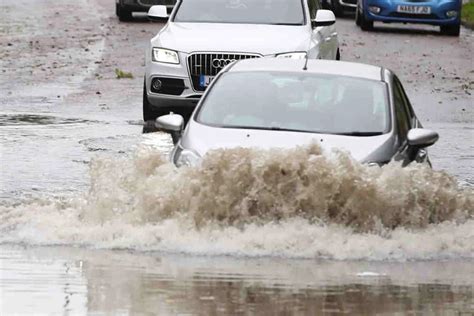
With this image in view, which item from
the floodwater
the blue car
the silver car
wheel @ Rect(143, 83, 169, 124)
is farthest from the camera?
the blue car

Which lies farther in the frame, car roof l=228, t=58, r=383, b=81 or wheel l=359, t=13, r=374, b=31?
wheel l=359, t=13, r=374, b=31

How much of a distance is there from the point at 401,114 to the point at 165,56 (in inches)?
288

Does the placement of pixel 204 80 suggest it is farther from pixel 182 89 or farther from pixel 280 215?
pixel 280 215

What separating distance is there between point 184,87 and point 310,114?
728 centimetres

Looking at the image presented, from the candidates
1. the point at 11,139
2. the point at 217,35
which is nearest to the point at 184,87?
the point at 217,35

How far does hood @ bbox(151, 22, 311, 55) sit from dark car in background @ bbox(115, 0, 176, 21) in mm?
14287

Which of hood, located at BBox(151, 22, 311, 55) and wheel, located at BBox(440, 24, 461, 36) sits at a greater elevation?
hood, located at BBox(151, 22, 311, 55)

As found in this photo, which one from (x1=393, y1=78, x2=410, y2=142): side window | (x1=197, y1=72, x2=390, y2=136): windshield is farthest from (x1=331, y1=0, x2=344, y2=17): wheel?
(x1=197, y1=72, x2=390, y2=136): windshield

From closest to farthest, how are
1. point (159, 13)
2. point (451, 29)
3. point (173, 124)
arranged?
point (173, 124), point (159, 13), point (451, 29)

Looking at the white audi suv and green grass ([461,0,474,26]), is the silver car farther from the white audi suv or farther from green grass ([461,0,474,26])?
green grass ([461,0,474,26])

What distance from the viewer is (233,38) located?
19859mm

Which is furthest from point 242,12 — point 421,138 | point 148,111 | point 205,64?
point 421,138

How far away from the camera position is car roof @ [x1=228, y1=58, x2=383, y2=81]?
13383mm

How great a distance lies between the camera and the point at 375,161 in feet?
39.0
